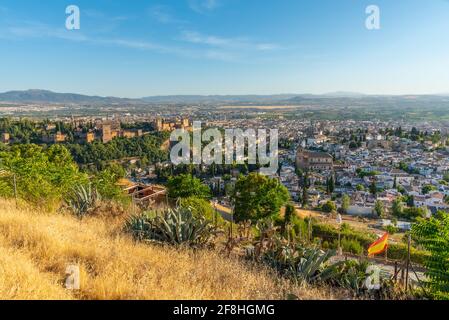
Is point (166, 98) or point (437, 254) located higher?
point (166, 98)

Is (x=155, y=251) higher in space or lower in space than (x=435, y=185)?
higher

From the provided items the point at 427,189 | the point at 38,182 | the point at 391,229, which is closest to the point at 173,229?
the point at 38,182

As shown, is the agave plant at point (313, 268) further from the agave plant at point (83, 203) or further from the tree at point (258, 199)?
the tree at point (258, 199)

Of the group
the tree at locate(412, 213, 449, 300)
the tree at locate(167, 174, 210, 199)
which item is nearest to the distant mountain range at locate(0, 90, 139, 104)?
the tree at locate(167, 174, 210, 199)

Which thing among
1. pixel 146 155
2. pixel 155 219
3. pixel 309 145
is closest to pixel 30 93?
pixel 146 155

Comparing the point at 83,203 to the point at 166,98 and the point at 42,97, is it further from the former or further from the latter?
the point at 166,98

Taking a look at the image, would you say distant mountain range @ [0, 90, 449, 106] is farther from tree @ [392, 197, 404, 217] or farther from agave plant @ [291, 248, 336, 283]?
agave plant @ [291, 248, 336, 283]
